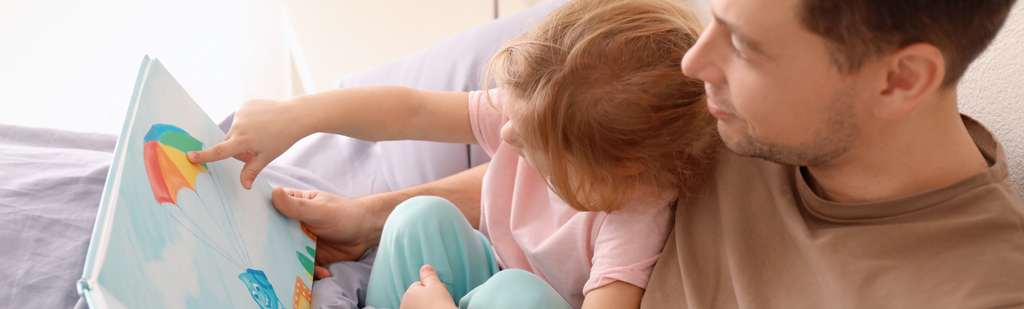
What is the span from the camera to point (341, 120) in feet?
2.57

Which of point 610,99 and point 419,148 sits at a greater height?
point 610,99

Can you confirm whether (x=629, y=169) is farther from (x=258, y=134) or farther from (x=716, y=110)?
(x=258, y=134)

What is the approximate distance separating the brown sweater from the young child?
5 centimetres

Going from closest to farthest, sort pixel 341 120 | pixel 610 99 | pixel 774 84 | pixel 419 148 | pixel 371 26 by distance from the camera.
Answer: pixel 774 84, pixel 610 99, pixel 341 120, pixel 419 148, pixel 371 26

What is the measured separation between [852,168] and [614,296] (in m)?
0.27

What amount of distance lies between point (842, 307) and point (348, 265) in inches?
25.4

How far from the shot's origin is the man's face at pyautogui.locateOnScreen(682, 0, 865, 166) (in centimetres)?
50

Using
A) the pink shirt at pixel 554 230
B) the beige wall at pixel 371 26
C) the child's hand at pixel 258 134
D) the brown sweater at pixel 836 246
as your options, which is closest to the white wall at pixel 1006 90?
the brown sweater at pixel 836 246

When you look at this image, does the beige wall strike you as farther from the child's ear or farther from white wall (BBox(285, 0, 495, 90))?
the child's ear

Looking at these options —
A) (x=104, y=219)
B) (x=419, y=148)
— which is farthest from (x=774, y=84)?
(x=419, y=148)

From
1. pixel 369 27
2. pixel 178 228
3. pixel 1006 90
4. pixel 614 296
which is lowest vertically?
pixel 614 296

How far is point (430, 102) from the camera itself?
2.79 ft

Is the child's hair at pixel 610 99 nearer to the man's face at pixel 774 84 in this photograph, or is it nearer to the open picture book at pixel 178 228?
the man's face at pixel 774 84

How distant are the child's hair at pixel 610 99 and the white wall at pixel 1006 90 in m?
0.35
